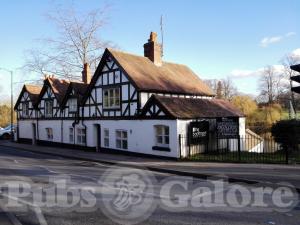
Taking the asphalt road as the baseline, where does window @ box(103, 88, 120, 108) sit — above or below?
above

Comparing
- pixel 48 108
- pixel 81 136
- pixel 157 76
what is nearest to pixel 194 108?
pixel 157 76

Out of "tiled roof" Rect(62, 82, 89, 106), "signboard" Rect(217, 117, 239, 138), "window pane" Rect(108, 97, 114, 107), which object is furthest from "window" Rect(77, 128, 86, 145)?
"signboard" Rect(217, 117, 239, 138)

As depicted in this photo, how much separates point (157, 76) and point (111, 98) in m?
3.71

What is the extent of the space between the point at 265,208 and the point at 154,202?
292 centimetres

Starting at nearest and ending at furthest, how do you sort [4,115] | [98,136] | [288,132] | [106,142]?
[288,132] < [106,142] < [98,136] < [4,115]

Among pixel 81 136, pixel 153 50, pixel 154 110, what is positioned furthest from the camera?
pixel 81 136

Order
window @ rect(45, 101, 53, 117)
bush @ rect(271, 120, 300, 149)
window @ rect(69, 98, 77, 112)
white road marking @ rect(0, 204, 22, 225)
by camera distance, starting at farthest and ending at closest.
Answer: window @ rect(45, 101, 53, 117) < window @ rect(69, 98, 77, 112) < bush @ rect(271, 120, 300, 149) < white road marking @ rect(0, 204, 22, 225)

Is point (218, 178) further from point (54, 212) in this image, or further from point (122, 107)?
point (122, 107)

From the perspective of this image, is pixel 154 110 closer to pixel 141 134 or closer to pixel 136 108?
pixel 136 108

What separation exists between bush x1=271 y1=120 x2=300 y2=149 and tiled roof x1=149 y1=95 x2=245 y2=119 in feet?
16.5

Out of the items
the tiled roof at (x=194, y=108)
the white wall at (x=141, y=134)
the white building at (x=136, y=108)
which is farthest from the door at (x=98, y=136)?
the tiled roof at (x=194, y=108)

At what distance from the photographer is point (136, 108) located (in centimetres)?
2322

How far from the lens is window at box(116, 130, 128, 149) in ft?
80.5

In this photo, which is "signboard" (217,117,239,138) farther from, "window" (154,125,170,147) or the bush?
"window" (154,125,170,147)
